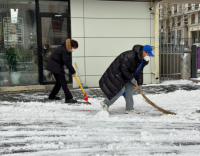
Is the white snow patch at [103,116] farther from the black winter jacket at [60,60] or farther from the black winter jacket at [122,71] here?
the black winter jacket at [60,60]

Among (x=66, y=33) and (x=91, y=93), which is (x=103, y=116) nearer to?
(x=91, y=93)

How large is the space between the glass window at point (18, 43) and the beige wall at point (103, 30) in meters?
1.51

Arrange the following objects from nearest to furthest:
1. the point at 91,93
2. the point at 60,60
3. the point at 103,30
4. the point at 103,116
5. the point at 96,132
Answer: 1. the point at 96,132
2. the point at 103,116
3. the point at 60,60
4. the point at 91,93
5. the point at 103,30

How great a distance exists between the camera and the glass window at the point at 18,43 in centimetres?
895

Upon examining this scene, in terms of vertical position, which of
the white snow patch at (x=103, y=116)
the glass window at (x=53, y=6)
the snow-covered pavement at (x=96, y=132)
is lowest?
the snow-covered pavement at (x=96, y=132)

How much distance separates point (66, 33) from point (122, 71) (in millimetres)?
4979

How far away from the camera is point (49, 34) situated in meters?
9.22

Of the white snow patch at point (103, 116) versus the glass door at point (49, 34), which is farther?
the glass door at point (49, 34)

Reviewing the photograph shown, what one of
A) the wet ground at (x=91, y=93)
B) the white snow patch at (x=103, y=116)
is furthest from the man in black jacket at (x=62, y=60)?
the white snow patch at (x=103, y=116)

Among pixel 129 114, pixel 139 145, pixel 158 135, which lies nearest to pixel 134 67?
pixel 129 114

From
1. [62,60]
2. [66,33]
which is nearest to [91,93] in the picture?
[62,60]

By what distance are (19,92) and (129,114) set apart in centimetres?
487

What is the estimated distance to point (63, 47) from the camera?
21.7 ft

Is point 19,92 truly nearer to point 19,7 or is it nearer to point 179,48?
point 19,7
